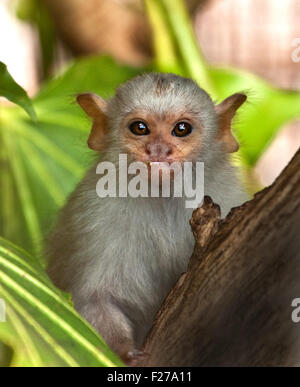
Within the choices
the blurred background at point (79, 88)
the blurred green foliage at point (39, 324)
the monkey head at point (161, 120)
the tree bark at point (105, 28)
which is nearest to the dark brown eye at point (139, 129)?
the monkey head at point (161, 120)

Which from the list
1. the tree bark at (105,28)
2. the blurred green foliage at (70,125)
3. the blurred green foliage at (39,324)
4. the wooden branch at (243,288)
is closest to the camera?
the blurred green foliage at (39,324)

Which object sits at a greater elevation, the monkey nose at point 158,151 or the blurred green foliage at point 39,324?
the monkey nose at point 158,151

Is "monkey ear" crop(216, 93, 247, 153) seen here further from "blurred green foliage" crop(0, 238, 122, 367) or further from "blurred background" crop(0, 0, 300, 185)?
"blurred background" crop(0, 0, 300, 185)

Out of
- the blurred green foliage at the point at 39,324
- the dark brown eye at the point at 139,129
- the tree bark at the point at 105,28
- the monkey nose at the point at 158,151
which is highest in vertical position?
the tree bark at the point at 105,28

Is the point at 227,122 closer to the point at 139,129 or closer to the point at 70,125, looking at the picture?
the point at 139,129

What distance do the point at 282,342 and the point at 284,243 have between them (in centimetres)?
18

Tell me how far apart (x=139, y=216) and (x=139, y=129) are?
213 mm

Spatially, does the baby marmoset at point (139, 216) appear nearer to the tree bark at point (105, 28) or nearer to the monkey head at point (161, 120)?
the monkey head at point (161, 120)

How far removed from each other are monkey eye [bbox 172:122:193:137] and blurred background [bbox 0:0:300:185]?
171 cm

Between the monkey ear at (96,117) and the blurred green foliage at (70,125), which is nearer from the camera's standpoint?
the monkey ear at (96,117)

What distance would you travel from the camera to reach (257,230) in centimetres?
118

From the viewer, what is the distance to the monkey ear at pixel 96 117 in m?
1.72

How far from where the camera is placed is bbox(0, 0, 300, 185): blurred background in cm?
320

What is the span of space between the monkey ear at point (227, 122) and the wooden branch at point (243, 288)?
19.2 inches
